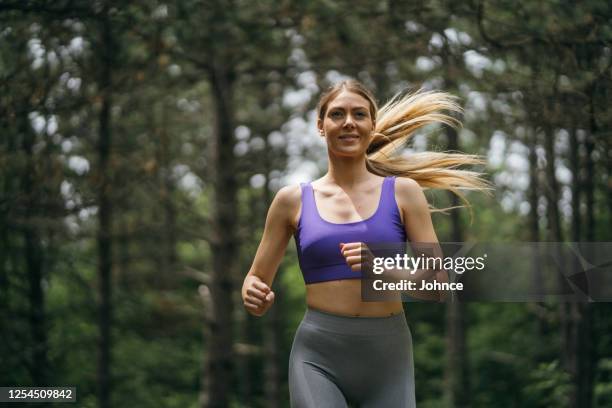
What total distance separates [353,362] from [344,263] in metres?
0.36

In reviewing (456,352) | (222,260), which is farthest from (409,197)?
(456,352)

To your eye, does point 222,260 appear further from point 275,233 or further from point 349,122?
point 349,122

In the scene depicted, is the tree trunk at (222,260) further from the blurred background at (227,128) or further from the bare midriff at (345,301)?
the bare midriff at (345,301)

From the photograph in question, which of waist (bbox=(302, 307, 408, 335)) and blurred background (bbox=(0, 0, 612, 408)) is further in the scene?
blurred background (bbox=(0, 0, 612, 408))

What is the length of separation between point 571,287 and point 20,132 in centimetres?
629

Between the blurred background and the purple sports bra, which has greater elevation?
the blurred background

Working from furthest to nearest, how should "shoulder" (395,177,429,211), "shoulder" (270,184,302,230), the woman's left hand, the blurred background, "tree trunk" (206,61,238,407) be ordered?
"tree trunk" (206,61,238,407), the blurred background, "shoulder" (270,184,302,230), "shoulder" (395,177,429,211), the woman's left hand

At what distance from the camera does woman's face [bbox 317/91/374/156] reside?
3.51 m

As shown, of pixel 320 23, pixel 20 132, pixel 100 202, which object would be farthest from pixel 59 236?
pixel 320 23

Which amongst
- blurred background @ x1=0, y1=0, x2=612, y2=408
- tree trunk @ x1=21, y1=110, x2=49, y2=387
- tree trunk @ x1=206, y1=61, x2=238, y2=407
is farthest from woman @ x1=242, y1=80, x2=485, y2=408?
tree trunk @ x1=206, y1=61, x2=238, y2=407

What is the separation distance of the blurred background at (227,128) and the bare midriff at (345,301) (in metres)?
1.11

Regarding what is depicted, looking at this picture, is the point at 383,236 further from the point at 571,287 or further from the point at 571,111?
the point at 571,111

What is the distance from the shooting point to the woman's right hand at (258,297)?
331cm

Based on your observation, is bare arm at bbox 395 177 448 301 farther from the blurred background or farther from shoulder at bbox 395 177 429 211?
the blurred background
